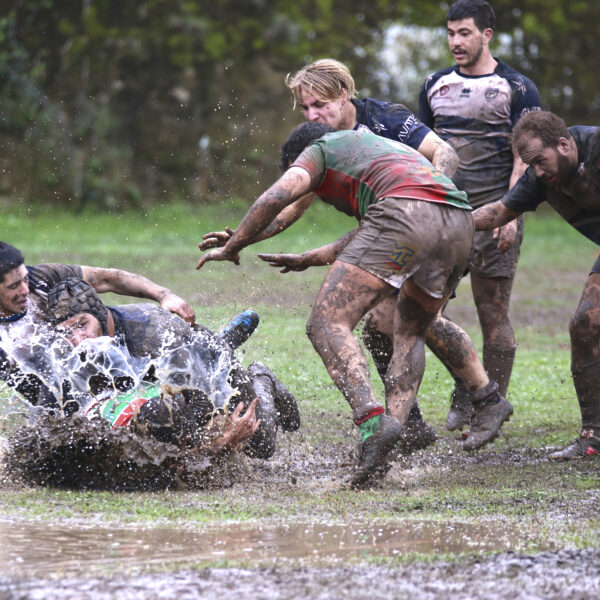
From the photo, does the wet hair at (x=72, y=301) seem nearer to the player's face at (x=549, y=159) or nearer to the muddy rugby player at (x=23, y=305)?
the muddy rugby player at (x=23, y=305)

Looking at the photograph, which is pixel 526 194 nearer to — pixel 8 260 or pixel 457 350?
pixel 457 350

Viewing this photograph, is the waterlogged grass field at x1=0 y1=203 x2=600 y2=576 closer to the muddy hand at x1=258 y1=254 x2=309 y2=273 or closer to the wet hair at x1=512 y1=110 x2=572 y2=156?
the muddy hand at x1=258 y1=254 x2=309 y2=273

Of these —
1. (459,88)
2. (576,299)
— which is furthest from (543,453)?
(576,299)

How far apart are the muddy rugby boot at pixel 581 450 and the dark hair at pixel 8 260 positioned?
2681mm

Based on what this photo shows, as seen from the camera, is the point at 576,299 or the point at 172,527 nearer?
the point at 172,527

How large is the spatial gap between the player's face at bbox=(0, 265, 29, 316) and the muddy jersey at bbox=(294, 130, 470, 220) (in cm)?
135

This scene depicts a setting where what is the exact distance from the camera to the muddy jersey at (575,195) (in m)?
5.28

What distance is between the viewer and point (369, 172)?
482cm

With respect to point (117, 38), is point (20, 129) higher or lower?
lower

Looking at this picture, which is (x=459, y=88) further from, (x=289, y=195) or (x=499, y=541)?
(x=499, y=541)

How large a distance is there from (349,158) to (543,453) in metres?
1.85

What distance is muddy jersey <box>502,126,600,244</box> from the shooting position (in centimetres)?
528

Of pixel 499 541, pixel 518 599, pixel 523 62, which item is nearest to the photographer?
pixel 518 599

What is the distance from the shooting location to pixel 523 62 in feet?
72.2
